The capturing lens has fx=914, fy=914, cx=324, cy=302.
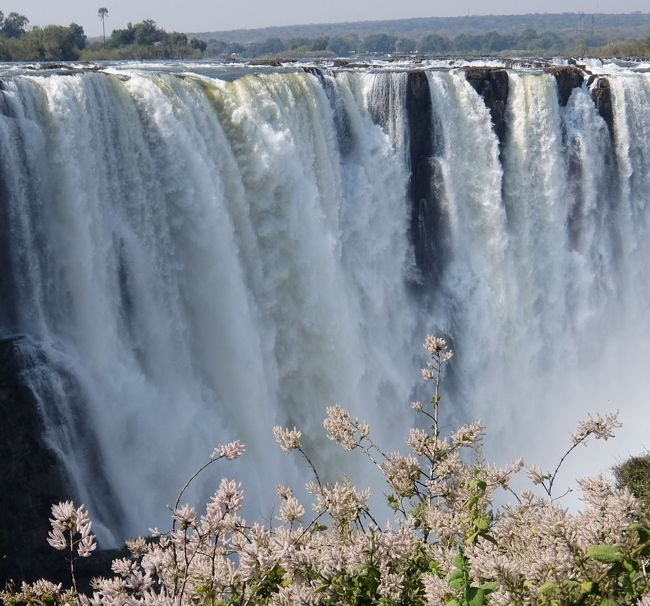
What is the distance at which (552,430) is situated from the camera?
18.7 m

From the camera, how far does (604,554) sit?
2.54 m

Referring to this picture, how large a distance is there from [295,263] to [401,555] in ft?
37.9

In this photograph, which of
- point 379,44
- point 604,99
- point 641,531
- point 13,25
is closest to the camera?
point 641,531

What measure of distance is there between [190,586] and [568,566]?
Result: 123cm

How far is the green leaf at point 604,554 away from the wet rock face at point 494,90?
16.6 m

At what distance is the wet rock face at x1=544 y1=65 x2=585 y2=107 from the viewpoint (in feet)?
63.0

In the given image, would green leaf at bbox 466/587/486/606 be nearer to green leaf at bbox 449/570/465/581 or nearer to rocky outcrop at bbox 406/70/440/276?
green leaf at bbox 449/570/465/581

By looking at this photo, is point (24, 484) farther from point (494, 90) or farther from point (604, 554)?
point (494, 90)

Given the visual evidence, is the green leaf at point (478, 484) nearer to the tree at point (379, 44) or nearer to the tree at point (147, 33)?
the tree at point (147, 33)

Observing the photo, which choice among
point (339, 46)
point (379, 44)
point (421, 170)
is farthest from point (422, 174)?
point (379, 44)

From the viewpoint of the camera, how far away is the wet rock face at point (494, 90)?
1838cm

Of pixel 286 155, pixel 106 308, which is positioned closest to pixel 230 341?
pixel 106 308

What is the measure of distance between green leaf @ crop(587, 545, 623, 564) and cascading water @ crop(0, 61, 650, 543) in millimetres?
8889

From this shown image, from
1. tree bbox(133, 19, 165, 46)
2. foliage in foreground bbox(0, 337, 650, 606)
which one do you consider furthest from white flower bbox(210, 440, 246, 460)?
tree bbox(133, 19, 165, 46)
